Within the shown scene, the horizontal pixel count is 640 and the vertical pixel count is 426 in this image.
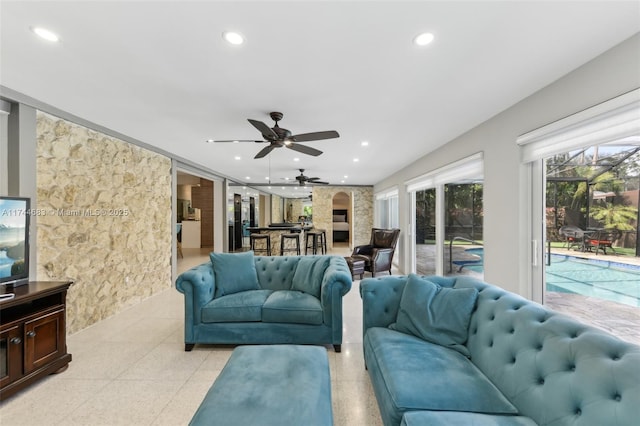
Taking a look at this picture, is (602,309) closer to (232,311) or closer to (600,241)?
(600,241)

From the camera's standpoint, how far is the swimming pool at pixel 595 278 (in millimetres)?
1915

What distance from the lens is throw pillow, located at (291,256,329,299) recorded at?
3.06 meters

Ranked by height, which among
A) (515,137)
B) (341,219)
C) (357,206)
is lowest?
(341,219)

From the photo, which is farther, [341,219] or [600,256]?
[341,219]

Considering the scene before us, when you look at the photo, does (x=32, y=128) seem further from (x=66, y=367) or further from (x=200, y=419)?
(x=200, y=419)

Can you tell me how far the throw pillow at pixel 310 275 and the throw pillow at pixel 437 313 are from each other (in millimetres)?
1057

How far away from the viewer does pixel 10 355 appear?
80.1 inches

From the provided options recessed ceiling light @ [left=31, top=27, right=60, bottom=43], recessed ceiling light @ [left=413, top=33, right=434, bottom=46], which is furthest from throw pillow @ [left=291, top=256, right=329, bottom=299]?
recessed ceiling light @ [left=31, top=27, right=60, bottom=43]

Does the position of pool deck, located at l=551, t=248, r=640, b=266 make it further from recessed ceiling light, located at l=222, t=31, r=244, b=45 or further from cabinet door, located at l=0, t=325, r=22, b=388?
cabinet door, located at l=0, t=325, r=22, b=388

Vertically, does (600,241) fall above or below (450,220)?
below

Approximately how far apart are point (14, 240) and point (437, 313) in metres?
3.43

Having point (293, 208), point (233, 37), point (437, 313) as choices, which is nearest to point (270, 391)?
point (437, 313)

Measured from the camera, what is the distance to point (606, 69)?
1.82 meters

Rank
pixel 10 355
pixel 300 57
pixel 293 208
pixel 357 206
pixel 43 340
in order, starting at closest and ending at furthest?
pixel 300 57 → pixel 10 355 → pixel 43 340 → pixel 357 206 → pixel 293 208
